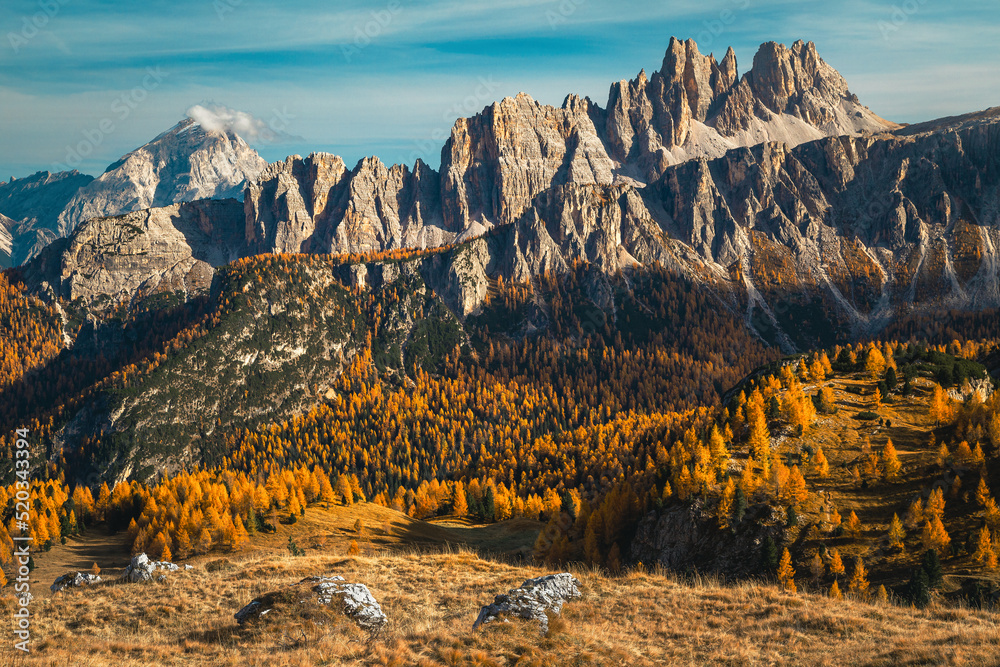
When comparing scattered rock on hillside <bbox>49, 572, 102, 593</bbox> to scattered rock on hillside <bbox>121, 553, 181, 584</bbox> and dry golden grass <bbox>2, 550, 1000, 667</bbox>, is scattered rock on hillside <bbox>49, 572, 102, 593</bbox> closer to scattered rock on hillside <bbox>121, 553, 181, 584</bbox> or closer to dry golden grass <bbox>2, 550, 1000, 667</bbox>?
scattered rock on hillside <bbox>121, 553, 181, 584</bbox>

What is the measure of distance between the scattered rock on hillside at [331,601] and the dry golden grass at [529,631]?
2.77 feet

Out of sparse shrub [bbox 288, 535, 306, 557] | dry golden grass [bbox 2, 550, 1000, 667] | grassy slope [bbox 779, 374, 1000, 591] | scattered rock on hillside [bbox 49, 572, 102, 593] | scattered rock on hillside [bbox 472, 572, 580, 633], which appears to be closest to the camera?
dry golden grass [bbox 2, 550, 1000, 667]

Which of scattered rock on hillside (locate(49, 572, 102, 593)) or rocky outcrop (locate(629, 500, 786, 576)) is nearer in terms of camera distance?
scattered rock on hillside (locate(49, 572, 102, 593))

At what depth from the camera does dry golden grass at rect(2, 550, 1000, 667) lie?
2738 centimetres

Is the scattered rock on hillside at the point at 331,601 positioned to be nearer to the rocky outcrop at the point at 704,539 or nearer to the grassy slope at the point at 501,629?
the grassy slope at the point at 501,629

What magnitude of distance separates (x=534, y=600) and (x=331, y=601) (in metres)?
10.3

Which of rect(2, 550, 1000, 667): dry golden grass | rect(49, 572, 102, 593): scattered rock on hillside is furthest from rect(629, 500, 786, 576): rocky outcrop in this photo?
rect(49, 572, 102, 593): scattered rock on hillside

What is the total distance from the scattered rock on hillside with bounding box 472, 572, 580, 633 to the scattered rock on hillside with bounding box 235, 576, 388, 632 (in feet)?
17.7

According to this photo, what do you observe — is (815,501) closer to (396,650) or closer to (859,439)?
(859,439)

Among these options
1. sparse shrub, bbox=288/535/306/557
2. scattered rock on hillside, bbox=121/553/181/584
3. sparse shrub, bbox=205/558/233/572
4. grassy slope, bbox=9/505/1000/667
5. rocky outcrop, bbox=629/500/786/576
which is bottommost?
rocky outcrop, bbox=629/500/786/576

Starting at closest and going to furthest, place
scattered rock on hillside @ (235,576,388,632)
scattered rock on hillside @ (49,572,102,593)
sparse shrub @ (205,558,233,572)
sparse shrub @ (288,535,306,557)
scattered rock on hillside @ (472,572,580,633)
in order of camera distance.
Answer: scattered rock on hillside @ (472,572,580,633) → scattered rock on hillside @ (235,576,388,632) → scattered rock on hillside @ (49,572,102,593) → sparse shrub @ (205,558,233,572) → sparse shrub @ (288,535,306,557)

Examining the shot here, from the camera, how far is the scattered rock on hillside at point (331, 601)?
32.8 m

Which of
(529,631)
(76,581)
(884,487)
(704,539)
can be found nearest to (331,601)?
(529,631)

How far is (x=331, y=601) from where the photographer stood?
33.3 meters
